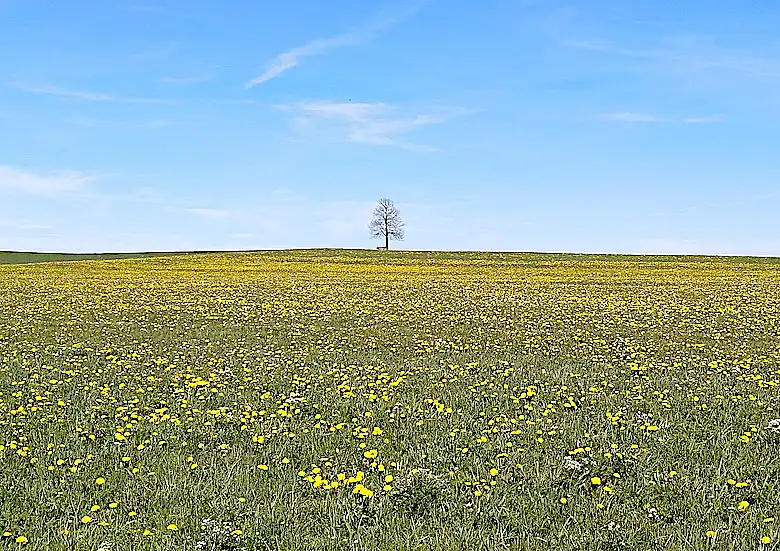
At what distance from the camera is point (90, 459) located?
8438mm

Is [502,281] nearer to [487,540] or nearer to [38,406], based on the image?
[38,406]

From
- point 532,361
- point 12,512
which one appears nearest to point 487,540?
point 12,512

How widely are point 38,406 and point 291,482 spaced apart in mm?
5077

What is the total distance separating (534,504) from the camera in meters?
7.19

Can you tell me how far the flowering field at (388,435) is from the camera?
6.74m

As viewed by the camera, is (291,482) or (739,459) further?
(739,459)

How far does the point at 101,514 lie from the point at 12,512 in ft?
2.82

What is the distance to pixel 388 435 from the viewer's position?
30.7 ft

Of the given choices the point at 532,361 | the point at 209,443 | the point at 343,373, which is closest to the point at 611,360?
the point at 532,361

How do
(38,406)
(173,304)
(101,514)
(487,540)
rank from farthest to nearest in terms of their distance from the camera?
(173,304) → (38,406) → (101,514) → (487,540)

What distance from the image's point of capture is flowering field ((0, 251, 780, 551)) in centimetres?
674

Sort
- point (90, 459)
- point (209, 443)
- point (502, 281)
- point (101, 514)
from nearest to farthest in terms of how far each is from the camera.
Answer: point (101, 514)
point (90, 459)
point (209, 443)
point (502, 281)

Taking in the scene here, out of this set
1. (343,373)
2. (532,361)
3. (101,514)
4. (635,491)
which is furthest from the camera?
(532,361)

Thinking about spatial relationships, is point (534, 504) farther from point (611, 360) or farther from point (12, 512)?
point (611, 360)
